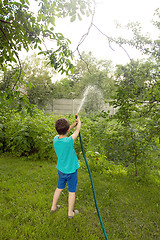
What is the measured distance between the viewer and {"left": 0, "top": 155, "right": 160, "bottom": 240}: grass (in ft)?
7.61

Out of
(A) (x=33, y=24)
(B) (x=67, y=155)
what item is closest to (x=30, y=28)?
(A) (x=33, y=24)

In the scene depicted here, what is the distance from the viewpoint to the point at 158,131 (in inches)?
136

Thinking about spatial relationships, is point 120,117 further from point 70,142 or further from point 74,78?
point 74,78

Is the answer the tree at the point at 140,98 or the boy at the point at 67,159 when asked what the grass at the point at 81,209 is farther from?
the tree at the point at 140,98

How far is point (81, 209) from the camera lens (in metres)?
2.84

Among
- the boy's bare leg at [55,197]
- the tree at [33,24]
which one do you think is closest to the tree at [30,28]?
the tree at [33,24]

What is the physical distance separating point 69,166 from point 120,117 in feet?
5.35

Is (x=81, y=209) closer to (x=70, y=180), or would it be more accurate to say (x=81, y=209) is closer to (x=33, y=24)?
(x=70, y=180)

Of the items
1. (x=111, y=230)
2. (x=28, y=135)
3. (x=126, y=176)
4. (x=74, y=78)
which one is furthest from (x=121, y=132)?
(x=74, y=78)

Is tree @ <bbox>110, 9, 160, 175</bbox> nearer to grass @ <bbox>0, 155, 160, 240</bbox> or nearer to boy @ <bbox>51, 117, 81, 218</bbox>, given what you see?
grass @ <bbox>0, 155, 160, 240</bbox>

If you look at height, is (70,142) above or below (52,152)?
above

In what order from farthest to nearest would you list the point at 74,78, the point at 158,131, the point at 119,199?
the point at 74,78 → the point at 158,131 → the point at 119,199

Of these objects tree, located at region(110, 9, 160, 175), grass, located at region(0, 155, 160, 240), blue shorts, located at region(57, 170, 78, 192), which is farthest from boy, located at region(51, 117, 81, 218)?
tree, located at region(110, 9, 160, 175)

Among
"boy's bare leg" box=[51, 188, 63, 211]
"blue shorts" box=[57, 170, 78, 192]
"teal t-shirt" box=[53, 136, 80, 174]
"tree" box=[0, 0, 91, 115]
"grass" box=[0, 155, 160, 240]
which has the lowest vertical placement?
"grass" box=[0, 155, 160, 240]
